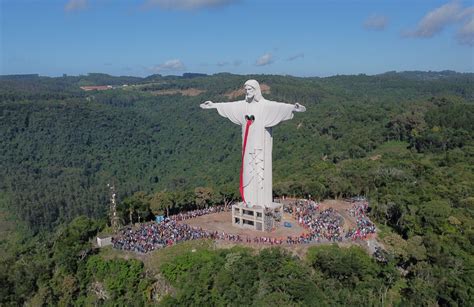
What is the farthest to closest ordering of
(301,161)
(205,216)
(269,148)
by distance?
(301,161) → (205,216) → (269,148)

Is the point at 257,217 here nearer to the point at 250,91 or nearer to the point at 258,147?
the point at 258,147

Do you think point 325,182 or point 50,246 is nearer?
point 50,246

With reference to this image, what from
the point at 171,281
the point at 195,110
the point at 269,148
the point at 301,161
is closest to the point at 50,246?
the point at 171,281

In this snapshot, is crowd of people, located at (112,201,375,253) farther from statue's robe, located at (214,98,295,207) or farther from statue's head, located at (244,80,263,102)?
statue's head, located at (244,80,263,102)

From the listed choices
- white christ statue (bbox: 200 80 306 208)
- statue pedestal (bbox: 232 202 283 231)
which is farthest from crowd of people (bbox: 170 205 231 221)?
white christ statue (bbox: 200 80 306 208)

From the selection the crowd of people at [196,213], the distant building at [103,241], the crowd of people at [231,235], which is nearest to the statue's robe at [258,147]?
the crowd of people at [231,235]

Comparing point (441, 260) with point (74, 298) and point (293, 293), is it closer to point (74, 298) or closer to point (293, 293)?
point (293, 293)

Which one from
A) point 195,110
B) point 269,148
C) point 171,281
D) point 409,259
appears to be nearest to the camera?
point 171,281
